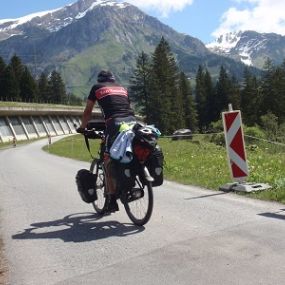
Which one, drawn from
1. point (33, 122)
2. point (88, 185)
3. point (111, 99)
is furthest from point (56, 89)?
point (111, 99)

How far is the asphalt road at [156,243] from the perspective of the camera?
518 centimetres

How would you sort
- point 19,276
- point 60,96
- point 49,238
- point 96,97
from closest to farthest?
1. point 19,276
2. point 49,238
3. point 96,97
4. point 60,96

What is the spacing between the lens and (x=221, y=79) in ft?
357

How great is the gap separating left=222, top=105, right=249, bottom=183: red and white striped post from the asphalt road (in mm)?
562

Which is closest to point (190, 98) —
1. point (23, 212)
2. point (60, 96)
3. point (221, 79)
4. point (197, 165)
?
point (221, 79)

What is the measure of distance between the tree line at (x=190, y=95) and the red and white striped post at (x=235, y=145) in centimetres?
5618

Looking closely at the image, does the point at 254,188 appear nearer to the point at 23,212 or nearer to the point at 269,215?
the point at 269,215

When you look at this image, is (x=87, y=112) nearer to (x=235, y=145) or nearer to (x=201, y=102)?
(x=235, y=145)

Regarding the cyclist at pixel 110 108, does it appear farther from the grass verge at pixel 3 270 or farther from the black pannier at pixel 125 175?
the grass verge at pixel 3 270

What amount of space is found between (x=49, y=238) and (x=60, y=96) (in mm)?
140557

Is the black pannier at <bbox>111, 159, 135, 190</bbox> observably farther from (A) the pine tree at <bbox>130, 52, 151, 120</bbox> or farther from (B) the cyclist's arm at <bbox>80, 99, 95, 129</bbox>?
(A) the pine tree at <bbox>130, 52, 151, 120</bbox>

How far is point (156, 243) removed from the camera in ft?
21.0

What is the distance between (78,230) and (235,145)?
160 inches

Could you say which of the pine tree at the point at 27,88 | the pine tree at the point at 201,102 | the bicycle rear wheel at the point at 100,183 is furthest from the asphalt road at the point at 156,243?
the pine tree at the point at 27,88
